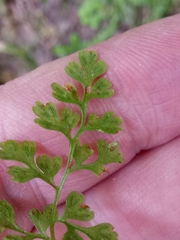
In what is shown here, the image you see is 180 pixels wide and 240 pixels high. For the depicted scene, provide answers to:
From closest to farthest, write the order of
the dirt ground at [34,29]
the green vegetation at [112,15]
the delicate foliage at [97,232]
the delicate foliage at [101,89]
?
the delicate foliage at [97,232], the delicate foliage at [101,89], the green vegetation at [112,15], the dirt ground at [34,29]

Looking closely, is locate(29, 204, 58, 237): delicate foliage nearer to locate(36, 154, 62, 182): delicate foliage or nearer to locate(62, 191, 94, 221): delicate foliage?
locate(62, 191, 94, 221): delicate foliage

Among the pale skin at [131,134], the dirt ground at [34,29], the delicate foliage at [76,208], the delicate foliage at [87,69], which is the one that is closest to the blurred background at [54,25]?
Result: the dirt ground at [34,29]

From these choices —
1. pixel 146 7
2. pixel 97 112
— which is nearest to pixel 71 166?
pixel 97 112

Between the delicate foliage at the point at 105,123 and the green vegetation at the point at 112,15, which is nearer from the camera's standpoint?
the delicate foliage at the point at 105,123

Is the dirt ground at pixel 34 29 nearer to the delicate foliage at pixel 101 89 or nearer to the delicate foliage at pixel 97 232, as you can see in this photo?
the delicate foliage at pixel 101 89

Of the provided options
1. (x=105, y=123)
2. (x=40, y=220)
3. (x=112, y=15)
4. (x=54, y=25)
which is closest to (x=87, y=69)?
(x=105, y=123)

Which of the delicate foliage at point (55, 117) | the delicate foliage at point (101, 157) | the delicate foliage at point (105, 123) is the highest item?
the delicate foliage at point (55, 117)

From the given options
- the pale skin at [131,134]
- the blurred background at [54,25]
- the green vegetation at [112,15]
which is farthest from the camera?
the blurred background at [54,25]

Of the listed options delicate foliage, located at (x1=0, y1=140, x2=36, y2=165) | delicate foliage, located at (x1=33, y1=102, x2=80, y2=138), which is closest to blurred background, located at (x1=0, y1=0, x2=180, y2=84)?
delicate foliage, located at (x1=33, y1=102, x2=80, y2=138)
